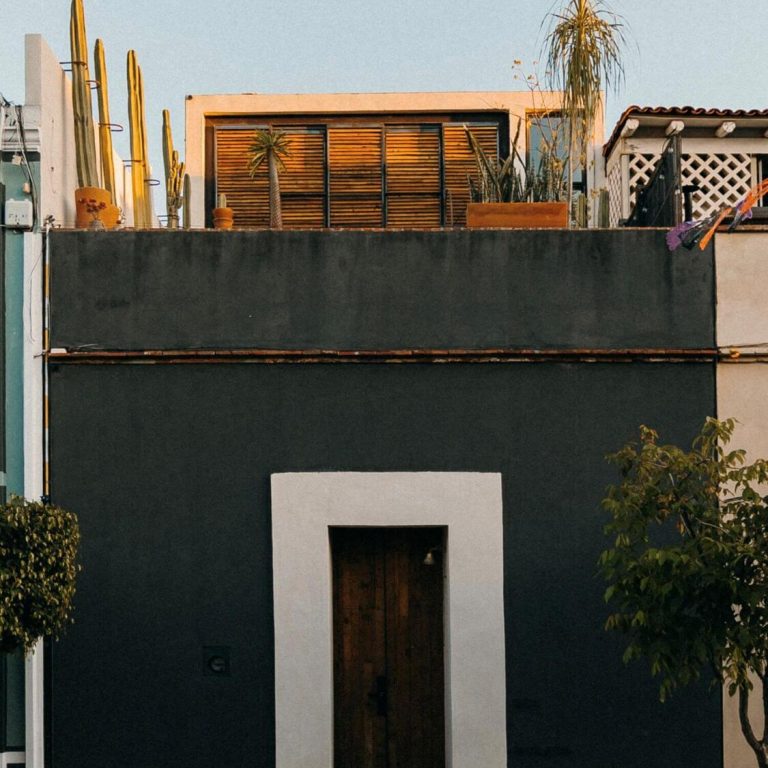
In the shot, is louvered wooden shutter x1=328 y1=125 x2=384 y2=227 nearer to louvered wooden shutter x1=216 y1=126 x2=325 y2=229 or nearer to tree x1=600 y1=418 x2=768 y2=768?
louvered wooden shutter x1=216 y1=126 x2=325 y2=229

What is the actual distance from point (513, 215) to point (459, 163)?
384 centimetres

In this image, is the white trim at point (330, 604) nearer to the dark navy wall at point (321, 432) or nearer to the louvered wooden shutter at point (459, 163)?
the dark navy wall at point (321, 432)

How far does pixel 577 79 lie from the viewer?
34.8 ft

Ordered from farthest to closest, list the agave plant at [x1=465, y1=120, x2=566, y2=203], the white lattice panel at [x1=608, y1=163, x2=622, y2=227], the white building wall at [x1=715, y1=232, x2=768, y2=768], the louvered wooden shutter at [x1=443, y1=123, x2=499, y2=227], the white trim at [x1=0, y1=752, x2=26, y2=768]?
the louvered wooden shutter at [x1=443, y1=123, x2=499, y2=227] → the white lattice panel at [x1=608, y1=163, x2=622, y2=227] → the agave plant at [x1=465, y1=120, x2=566, y2=203] → the white building wall at [x1=715, y1=232, x2=768, y2=768] → the white trim at [x1=0, y1=752, x2=26, y2=768]

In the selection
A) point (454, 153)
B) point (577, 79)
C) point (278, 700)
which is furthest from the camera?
point (454, 153)

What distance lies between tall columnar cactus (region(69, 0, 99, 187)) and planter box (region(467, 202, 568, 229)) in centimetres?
327

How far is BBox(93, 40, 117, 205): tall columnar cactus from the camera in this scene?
34.8 feet

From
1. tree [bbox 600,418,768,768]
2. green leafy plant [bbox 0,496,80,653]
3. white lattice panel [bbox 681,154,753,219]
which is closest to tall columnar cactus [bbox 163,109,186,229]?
green leafy plant [bbox 0,496,80,653]

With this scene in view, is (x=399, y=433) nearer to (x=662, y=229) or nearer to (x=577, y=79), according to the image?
(x=662, y=229)

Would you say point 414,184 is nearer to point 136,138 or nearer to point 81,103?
point 136,138

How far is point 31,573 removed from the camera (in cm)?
781

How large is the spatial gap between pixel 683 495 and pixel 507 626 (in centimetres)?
222

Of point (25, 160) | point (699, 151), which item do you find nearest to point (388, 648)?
point (25, 160)

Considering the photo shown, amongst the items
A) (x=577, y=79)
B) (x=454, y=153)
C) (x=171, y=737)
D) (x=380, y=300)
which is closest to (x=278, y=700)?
(x=171, y=737)
